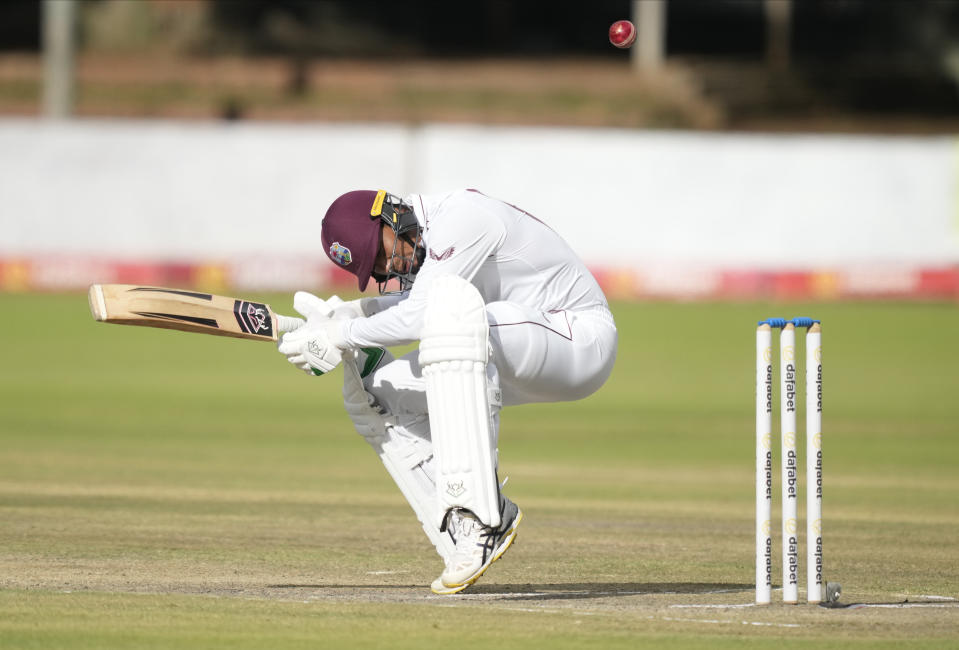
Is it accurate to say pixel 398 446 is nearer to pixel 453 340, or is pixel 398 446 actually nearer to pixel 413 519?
pixel 453 340

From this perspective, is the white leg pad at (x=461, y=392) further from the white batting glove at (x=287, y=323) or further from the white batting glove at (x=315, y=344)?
the white batting glove at (x=287, y=323)

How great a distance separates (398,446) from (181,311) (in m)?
0.84

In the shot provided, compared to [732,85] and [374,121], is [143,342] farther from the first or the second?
[732,85]

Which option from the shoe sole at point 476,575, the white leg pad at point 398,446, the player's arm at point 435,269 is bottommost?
the shoe sole at point 476,575

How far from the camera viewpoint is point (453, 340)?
15.6 ft

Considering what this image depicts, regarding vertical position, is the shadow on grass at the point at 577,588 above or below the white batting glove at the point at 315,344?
below

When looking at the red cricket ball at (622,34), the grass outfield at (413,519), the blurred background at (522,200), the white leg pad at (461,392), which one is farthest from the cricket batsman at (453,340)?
the blurred background at (522,200)

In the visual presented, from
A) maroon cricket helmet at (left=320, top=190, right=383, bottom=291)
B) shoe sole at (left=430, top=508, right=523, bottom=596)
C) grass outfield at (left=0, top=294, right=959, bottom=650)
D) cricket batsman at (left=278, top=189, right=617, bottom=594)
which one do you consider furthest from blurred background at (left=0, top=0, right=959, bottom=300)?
shoe sole at (left=430, top=508, right=523, bottom=596)

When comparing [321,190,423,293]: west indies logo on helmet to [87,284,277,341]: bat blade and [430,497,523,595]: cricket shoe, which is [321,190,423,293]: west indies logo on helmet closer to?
[87,284,277,341]: bat blade

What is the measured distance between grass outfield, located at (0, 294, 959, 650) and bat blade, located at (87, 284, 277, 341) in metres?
0.82

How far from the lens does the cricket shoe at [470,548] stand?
4.77m

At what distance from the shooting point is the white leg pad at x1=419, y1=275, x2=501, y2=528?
4762 millimetres

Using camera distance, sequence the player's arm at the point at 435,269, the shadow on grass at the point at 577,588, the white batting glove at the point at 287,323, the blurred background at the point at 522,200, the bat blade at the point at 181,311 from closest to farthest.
Answer: the player's arm at the point at 435,269, the shadow on grass at the point at 577,588, the bat blade at the point at 181,311, the white batting glove at the point at 287,323, the blurred background at the point at 522,200

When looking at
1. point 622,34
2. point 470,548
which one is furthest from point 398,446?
point 622,34
